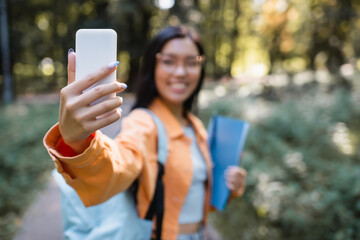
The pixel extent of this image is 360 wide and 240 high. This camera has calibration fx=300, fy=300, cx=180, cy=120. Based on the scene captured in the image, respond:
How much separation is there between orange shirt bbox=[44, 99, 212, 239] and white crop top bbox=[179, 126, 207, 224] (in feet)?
0.18

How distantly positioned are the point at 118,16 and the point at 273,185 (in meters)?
12.9

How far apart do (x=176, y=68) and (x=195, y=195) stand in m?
0.80

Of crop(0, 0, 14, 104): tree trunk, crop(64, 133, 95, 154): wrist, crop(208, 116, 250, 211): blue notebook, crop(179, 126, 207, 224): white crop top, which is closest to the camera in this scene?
crop(64, 133, 95, 154): wrist

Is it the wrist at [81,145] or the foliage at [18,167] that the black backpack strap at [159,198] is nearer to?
the wrist at [81,145]

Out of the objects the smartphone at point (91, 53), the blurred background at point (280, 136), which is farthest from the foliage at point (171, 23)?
the smartphone at point (91, 53)

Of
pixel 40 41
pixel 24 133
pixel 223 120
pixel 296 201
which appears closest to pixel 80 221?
pixel 223 120

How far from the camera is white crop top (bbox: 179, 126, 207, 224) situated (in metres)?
1.83

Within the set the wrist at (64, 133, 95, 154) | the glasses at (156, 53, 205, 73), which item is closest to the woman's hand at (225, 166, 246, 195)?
the glasses at (156, 53, 205, 73)

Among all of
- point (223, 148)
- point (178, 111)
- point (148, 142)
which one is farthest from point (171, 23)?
point (148, 142)

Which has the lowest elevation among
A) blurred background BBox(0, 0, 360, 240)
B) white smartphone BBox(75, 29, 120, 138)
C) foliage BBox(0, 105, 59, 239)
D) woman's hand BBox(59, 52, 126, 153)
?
foliage BBox(0, 105, 59, 239)

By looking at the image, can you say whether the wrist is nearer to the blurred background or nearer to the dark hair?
the dark hair

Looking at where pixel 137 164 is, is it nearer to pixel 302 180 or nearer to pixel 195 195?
pixel 195 195

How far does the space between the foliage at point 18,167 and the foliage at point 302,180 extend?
9.68 ft

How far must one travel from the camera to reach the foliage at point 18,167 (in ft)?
14.6
